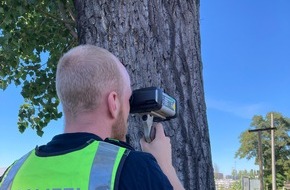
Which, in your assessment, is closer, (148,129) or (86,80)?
(86,80)

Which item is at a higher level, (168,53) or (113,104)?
(168,53)

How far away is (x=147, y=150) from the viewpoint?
1.66 meters

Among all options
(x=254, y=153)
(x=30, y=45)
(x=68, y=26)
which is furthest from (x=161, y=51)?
(x=254, y=153)

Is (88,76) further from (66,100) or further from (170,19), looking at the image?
(170,19)

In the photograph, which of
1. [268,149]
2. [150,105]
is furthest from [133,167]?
[268,149]

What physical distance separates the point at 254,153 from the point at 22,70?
33.4 m

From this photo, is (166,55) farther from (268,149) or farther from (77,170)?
(268,149)

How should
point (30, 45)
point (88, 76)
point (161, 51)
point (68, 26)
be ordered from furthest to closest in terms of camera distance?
point (30, 45) → point (68, 26) → point (161, 51) → point (88, 76)

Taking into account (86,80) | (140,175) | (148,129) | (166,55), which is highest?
(166,55)

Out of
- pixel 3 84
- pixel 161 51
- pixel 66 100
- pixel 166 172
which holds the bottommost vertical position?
pixel 166 172

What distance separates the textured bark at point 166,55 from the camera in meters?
2.64

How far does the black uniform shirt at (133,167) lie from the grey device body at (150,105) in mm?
227

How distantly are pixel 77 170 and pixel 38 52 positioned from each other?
5315 mm

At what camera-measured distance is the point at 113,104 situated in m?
1.50
